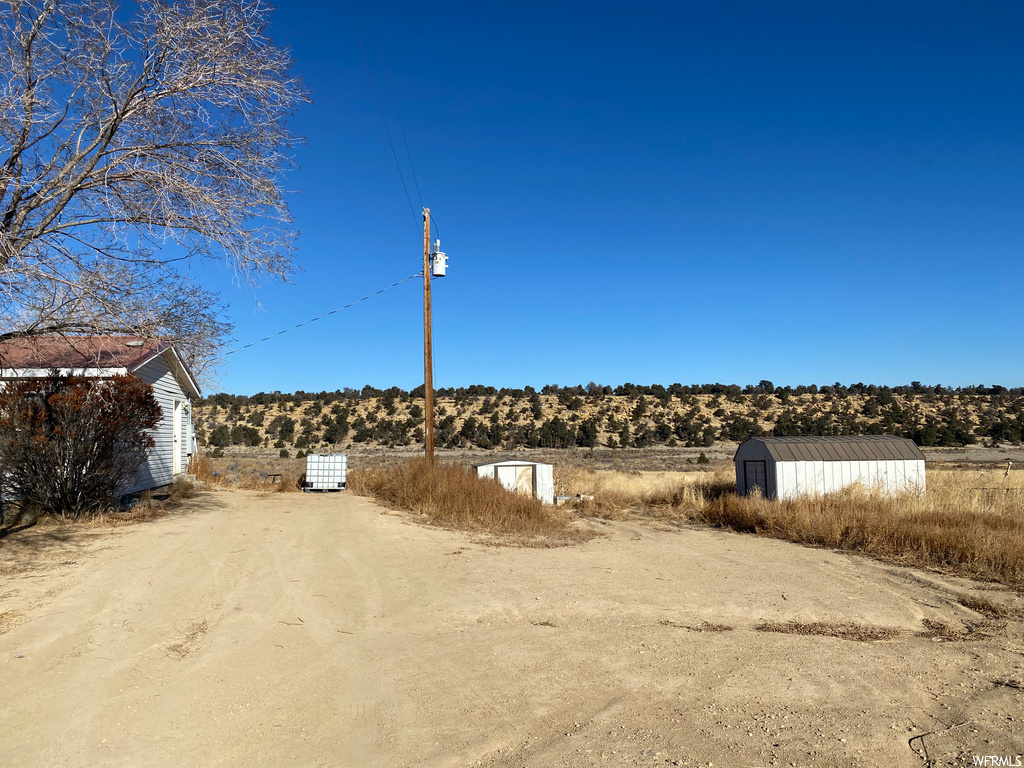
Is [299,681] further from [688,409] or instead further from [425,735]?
[688,409]

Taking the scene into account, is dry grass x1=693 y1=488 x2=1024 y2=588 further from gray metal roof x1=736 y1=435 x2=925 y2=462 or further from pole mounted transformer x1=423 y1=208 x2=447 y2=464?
pole mounted transformer x1=423 y1=208 x2=447 y2=464

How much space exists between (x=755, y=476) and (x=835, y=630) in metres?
11.9

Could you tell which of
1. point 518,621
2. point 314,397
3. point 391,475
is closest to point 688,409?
point 314,397

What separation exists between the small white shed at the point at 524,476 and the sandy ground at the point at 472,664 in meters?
8.18

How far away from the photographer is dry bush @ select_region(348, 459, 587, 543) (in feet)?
41.8

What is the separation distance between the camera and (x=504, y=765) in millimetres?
3779

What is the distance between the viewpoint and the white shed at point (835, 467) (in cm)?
1656

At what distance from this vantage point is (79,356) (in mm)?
13391

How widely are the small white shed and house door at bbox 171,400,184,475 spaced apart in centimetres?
920

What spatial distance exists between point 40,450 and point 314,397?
56.0 metres

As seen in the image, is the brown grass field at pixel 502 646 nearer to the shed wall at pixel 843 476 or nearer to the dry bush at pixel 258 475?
the shed wall at pixel 843 476

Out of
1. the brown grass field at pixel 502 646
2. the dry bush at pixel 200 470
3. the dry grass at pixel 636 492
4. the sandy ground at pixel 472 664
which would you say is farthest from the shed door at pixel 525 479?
the dry bush at pixel 200 470

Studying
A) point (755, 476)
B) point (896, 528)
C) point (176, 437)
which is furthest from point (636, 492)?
point (176, 437)

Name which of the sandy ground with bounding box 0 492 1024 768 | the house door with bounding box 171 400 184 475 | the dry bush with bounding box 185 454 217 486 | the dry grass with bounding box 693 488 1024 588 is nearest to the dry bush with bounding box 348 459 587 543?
the sandy ground with bounding box 0 492 1024 768
